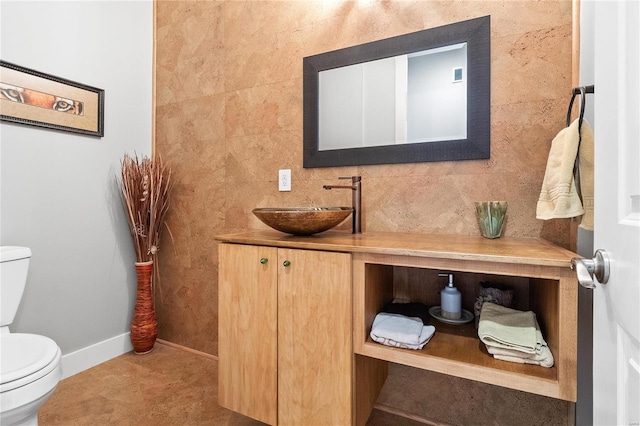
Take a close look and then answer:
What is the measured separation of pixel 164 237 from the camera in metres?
2.18

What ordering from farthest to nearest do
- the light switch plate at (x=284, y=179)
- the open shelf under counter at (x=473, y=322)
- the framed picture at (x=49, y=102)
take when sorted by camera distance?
the light switch plate at (x=284, y=179) → the framed picture at (x=49, y=102) → the open shelf under counter at (x=473, y=322)

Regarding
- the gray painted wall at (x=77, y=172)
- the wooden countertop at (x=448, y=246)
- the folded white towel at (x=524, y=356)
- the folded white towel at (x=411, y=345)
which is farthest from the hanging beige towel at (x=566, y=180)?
the gray painted wall at (x=77, y=172)

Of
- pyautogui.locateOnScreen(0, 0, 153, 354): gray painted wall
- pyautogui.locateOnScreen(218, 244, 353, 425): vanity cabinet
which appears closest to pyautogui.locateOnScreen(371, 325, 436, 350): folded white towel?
pyautogui.locateOnScreen(218, 244, 353, 425): vanity cabinet

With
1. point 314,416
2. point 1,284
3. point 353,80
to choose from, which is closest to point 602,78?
point 353,80

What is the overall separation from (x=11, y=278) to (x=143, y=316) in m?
0.76

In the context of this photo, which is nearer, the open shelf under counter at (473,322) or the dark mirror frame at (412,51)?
the open shelf under counter at (473,322)

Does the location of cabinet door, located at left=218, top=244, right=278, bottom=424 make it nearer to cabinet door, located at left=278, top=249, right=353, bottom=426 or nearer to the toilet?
cabinet door, located at left=278, top=249, right=353, bottom=426

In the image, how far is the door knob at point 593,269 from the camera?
1.78ft

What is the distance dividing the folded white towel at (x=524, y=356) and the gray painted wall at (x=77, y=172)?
2.22 meters

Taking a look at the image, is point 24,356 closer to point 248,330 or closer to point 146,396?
point 146,396

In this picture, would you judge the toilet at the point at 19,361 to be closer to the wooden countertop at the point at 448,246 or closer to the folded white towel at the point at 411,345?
the wooden countertop at the point at 448,246

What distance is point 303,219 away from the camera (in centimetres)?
118

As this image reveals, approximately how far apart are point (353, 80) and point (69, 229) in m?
1.86

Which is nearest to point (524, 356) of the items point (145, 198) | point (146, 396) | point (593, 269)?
point (593, 269)
